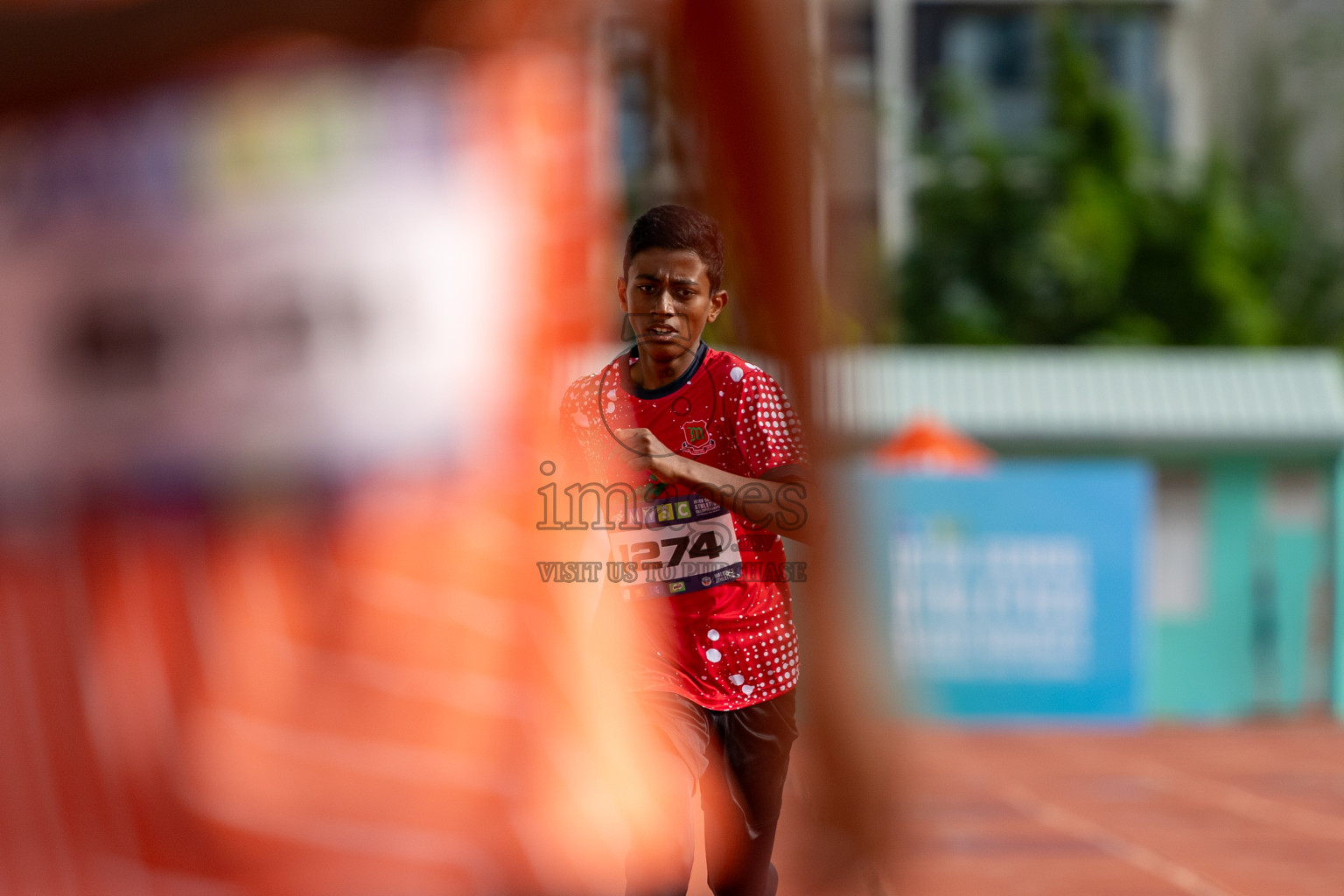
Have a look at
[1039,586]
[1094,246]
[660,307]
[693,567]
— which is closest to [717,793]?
[693,567]

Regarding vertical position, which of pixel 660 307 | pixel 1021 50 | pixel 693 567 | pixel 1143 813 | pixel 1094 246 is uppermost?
pixel 1021 50

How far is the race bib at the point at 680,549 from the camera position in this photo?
72 centimetres

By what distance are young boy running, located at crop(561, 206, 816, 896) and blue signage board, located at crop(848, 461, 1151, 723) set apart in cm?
843

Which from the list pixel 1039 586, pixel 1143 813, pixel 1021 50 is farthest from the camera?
pixel 1021 50

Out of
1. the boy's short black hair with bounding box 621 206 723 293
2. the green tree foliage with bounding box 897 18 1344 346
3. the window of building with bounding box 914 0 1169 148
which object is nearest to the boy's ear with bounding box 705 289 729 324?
the boy's short black hair with bounding box 621 206 723 293

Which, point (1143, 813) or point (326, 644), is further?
point (1143, 813)

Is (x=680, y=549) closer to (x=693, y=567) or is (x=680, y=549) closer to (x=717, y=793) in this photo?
(x=693, y=567)

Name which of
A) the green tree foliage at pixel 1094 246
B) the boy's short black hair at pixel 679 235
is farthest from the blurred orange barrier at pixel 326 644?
the green tree foliage at pixel 1094 246

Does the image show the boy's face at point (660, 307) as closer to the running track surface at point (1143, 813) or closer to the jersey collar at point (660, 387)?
the jersey collar at point (660, 387)

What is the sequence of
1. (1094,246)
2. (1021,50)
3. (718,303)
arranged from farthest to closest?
(1021,50), (1094,246), (718,303)

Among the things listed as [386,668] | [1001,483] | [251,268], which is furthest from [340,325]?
[1001,483]

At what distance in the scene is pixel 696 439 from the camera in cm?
74

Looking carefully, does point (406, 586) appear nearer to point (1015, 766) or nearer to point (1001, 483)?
point (1015, 766)

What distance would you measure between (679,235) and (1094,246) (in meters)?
19.9
